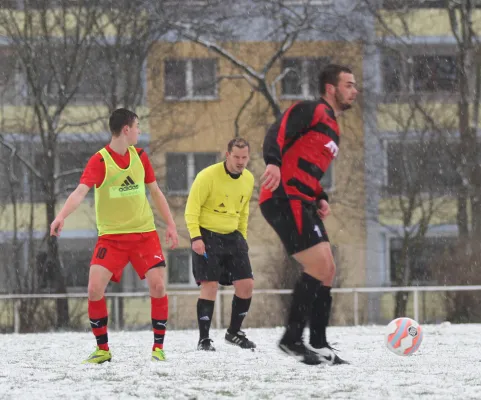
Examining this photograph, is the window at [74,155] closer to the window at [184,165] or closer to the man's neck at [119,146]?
the window at [184,165]

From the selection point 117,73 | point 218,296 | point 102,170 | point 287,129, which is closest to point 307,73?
point 117,73

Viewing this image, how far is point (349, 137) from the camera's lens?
26.2 metres

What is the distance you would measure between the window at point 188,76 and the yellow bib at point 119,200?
57.3 feet

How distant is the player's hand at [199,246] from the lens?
10.1 meters

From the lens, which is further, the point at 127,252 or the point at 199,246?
the point at 199,246

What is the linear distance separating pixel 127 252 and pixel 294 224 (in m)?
1.50

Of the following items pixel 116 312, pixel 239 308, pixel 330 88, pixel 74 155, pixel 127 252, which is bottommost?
pixel 116 312

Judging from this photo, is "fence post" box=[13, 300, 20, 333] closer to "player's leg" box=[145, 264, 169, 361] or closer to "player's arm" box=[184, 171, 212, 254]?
"player's arm" box=[184, 171, 212, 254]

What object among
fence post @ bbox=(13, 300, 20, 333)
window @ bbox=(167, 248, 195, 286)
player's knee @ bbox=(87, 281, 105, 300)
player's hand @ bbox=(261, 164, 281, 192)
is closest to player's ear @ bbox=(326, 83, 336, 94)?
player's hand @ bbox=(261, 164, 281, 192)

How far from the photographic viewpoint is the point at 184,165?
99.5 ft

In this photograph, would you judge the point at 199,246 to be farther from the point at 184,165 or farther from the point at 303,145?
the point at 184,165

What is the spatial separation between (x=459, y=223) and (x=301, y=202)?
17.1 metres

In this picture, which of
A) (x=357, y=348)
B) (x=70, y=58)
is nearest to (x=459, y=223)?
(x=70, y=58)

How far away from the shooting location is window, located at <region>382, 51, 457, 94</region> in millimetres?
26188
